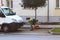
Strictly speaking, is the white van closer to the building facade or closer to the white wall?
the building facade

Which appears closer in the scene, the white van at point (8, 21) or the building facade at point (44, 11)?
the white van at point (8, 21)

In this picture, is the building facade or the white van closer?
the white van

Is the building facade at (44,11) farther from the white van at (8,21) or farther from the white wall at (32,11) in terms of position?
the white van at (8,21)

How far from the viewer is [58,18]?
95.4 feet

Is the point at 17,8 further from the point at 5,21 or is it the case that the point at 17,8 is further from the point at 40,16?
the point at 5,21

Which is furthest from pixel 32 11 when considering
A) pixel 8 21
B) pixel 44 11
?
pixel 8 21

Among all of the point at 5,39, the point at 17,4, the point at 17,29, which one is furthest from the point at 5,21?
the point at 17,4

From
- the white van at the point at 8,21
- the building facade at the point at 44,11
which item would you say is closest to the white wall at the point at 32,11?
the building facade at the point at 44,11

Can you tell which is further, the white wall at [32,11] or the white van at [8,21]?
the white wall at [32,11]

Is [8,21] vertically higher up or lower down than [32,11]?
lower down

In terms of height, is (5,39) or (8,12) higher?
(8,12)

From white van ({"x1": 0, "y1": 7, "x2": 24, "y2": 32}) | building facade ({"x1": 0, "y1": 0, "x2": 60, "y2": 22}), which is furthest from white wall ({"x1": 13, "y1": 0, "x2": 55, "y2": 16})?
white van ({"x1": 0, "y1": 7, "x2": 24, "y2": 32})

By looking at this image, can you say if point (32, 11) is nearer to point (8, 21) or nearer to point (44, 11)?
point (44, 11)

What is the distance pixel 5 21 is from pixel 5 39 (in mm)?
4585
